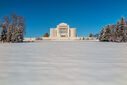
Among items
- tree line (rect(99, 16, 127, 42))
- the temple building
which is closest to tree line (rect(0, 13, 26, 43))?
tree line (rect(99, 16, 127, 42))

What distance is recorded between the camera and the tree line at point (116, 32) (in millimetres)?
29688

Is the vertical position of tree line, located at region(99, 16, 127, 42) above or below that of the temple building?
below

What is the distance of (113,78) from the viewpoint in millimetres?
2350

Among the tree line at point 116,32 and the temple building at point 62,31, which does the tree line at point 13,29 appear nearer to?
the tree line at point 116,32

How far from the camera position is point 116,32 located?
31750mm

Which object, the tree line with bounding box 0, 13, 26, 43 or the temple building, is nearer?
the tree line with bounding box 0, 13, 26, 43

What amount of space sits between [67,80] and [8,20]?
3116 centimetres

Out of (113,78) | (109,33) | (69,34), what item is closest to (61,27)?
(69,34)

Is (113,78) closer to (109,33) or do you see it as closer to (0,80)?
(0,80)

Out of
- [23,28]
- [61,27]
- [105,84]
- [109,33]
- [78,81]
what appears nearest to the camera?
[105,84]

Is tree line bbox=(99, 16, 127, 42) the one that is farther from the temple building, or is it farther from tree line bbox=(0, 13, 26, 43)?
the temple building

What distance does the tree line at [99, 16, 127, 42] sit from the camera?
29688 millimetres

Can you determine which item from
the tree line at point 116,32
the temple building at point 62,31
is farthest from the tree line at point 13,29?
the temple building at point 62,31

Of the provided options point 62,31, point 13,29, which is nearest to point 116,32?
point 13,29
